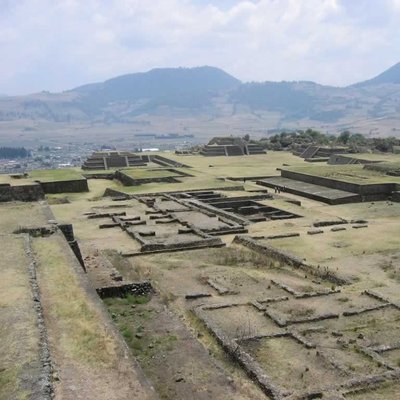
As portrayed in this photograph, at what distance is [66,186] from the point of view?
32000mm

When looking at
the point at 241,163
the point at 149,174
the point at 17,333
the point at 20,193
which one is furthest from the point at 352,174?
the point at 17,333

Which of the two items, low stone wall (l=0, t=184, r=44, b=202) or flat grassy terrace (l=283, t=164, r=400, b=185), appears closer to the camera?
low stone wall (l=0, t=184, r=44, b=202)

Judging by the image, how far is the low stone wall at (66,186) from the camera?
31375mm

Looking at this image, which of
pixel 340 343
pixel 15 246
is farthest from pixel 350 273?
pixel 15 246

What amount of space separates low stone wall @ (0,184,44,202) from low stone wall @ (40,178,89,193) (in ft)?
27.5

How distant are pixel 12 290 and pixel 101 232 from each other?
10803 millimetres

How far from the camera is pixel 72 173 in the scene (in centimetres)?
3647

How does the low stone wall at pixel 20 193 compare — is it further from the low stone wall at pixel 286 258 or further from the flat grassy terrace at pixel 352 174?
the flat grassy terrace at pixel 352 174

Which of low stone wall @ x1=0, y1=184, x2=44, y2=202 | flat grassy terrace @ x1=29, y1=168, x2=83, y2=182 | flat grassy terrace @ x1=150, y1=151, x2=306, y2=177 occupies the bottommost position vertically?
flat grassy terrace @ x1=150, y1=151, x2=306, y2=177

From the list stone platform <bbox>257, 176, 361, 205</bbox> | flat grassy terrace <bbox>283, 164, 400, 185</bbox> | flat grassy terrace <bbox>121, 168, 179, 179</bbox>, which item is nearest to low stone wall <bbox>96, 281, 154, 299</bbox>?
stone platform <bbox>257, 176, 361, 205</bbox>

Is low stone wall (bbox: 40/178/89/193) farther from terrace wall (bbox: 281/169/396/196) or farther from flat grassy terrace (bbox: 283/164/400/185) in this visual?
terrace wall (bbox: 281/169/396/196)

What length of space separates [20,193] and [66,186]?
9.57 m

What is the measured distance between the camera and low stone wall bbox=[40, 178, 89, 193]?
103 ft

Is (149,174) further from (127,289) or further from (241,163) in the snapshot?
(127,289)
